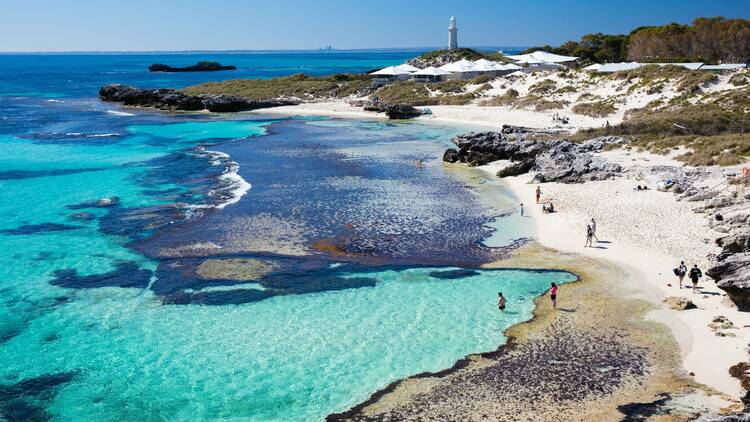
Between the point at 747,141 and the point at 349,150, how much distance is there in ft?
92.3

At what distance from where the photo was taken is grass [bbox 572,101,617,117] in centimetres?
5631

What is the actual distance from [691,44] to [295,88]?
183ft

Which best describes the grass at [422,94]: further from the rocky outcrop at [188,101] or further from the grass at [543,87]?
the rocky outcrop at [188,101]

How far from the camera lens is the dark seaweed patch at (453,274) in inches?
909

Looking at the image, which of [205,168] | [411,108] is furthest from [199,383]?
[411,108]

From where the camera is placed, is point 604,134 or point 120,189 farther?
point 604,134

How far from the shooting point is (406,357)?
685 inches

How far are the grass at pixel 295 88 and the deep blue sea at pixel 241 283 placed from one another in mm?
45232

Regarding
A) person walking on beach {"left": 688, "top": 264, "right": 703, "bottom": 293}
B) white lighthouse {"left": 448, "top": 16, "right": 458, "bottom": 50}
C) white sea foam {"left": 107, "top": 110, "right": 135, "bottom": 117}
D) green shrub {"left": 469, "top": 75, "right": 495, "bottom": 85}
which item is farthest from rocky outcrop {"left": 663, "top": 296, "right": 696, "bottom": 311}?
white lighthouse {"left": 448, "top": 16, "right": 458, "bottom": 50}

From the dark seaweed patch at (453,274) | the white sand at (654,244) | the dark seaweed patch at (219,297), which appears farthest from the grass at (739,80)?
the dark seaweed patch at (219,297)

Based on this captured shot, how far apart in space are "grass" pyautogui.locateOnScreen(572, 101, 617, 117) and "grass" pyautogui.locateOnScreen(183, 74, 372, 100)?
34669 mm

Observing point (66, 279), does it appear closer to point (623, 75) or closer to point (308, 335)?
point (308, 335)

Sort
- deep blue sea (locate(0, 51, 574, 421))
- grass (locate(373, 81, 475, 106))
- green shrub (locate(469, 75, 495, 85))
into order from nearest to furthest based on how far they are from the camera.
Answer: deep blue sea (locate(0, 51, 574, 421)), grass (locate(373, 81, 475, 106)), green shrub (locate(469, 75, 495, 85))

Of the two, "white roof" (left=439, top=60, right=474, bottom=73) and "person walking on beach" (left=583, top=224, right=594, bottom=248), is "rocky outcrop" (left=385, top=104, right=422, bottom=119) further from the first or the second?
"person walking on beach" (left=583, top=224, right=594, bottom=248)
